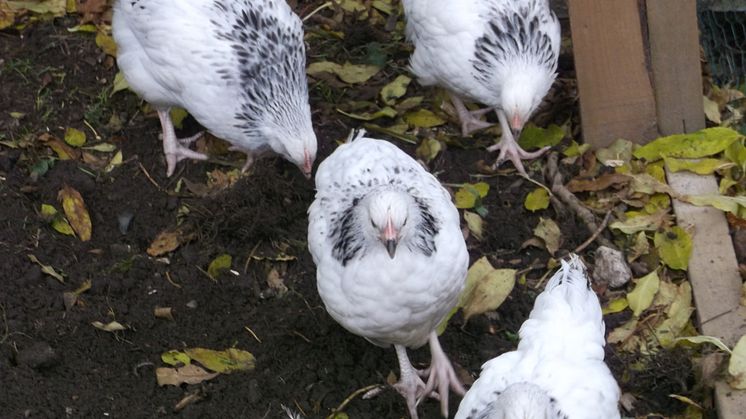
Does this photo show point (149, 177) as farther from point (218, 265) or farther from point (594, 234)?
point (594, 234)

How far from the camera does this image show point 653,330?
4184 millimetres

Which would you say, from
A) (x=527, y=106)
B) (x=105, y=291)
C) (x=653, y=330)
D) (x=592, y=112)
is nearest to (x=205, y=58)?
(x=105, y=291)

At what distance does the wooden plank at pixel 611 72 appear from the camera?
4.77m

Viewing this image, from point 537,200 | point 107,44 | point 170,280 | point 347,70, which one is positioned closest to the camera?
point 170,280

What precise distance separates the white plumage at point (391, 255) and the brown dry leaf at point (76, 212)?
1.31m

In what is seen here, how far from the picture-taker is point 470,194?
15.8 feet

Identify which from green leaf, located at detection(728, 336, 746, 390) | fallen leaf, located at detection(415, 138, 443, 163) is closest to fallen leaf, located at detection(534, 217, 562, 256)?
fallen leaf, located at detection(415, 138, 443, 163)

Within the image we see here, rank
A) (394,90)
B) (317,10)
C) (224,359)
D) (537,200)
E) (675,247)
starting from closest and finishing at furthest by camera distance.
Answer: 1. (224,359)
2. (675,247)
3. (537,200)
4. (394,90)
5. (317,10)

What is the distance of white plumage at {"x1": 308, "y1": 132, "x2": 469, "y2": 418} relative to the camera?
11.5 ft

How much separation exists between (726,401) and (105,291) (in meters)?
2.58

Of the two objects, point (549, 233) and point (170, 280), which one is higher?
point (170, 280)

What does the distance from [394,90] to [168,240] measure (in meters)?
1.47

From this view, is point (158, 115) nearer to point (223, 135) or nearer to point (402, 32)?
point (223, 135)

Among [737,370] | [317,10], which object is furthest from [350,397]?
[317,10]
